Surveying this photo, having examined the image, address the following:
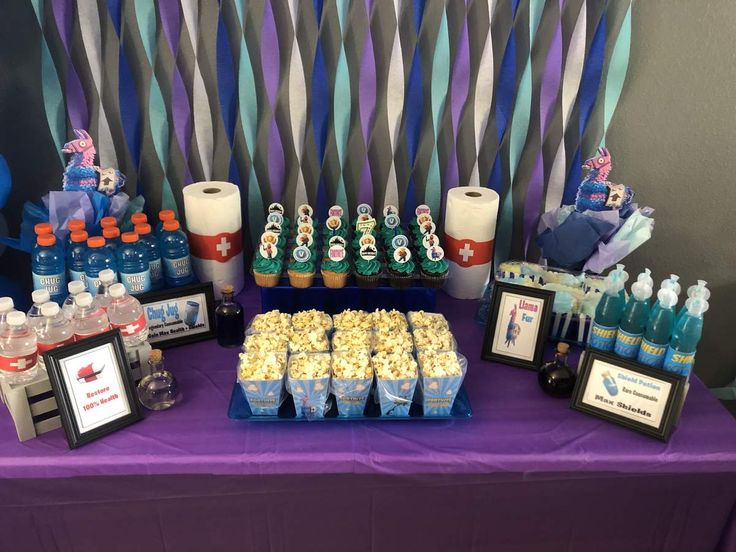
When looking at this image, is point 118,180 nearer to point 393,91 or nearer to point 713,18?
point 393,91

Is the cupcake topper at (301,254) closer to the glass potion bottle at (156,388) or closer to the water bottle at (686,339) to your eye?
the glass potion bottle at (156,388)

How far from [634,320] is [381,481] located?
2.38 feet

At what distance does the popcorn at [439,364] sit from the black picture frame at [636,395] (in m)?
0.32

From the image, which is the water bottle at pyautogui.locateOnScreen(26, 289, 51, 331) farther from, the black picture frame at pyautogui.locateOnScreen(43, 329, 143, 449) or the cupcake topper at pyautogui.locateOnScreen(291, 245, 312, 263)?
the cupcake topper at pyautogui.locateOnScreen(291, 245, 312, 263)

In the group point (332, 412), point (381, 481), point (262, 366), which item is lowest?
point (381, 481)

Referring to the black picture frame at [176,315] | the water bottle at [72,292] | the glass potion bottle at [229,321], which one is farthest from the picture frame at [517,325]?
the water bottle at [72,292]

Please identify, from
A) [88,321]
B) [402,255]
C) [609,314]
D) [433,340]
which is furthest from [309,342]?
[609,314]

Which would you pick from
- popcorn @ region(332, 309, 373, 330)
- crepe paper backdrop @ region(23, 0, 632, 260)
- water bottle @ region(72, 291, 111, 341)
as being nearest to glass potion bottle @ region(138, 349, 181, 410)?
water bottle @ region(72, 291, 111, 341)

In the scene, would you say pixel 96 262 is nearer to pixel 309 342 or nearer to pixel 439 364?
pixel 309 342

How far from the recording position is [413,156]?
206 cm

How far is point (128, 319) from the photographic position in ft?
4.91

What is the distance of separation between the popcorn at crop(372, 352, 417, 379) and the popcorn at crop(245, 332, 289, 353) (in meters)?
0.24

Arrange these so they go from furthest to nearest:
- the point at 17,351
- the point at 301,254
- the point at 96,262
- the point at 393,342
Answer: the point at 301,254 → the point at 96,262 → the point at 393,342 → the point at 17,351

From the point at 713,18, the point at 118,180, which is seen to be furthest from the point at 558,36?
the point at 118,180
